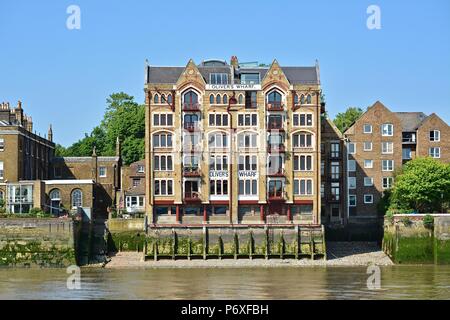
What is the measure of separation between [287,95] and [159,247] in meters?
18.9

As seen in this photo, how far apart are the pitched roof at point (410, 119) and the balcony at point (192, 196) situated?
2698 centimetres

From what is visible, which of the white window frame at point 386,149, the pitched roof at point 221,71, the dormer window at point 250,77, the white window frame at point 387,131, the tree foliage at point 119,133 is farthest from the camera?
the tree foliage at point 119,133

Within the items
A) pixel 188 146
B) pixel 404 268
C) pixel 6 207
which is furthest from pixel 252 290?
pixel 6 207

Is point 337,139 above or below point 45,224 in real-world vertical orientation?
above

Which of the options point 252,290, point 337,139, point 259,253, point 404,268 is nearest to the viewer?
point 252,290

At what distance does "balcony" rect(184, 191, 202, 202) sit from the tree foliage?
36285 millimetres

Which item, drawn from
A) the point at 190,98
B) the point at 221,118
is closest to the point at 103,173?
the point at 190,98

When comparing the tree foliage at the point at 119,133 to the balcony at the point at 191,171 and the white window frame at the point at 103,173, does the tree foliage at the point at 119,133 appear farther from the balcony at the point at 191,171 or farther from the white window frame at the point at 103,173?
the balcony at the point at 191,171

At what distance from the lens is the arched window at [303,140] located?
9488cm

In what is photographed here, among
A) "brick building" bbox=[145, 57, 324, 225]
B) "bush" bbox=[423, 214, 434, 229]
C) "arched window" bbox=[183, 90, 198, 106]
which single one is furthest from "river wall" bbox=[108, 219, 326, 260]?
"arched window" bbox=[183, 90, 198, 106]

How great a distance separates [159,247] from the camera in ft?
299

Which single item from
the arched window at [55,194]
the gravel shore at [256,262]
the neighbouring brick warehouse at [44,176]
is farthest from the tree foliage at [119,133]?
the gravel shore at [256,262]

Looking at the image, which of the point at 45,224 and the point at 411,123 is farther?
the point at 411,123

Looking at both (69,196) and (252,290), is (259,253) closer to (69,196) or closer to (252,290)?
(69,196)
